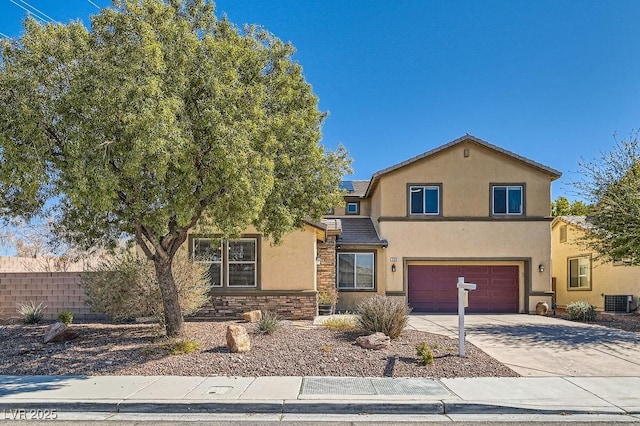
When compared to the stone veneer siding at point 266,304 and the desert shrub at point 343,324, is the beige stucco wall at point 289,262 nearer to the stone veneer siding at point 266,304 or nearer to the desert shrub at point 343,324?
the stone veneer siding at point 266,304

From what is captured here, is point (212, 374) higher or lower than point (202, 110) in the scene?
lower

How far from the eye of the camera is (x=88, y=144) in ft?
27.6

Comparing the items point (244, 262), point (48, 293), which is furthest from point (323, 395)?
point (48, 293)

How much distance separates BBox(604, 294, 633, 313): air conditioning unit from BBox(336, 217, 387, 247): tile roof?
32.2ft

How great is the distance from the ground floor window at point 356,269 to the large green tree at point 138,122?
10646 mm

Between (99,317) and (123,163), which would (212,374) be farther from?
(99,317)

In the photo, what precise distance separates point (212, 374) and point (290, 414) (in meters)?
2.32

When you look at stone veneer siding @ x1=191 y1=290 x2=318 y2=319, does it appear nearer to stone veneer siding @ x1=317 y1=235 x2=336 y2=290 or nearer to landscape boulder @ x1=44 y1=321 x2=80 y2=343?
stone veneer siding @ x1=317 y1=235 x2=336 y2=290

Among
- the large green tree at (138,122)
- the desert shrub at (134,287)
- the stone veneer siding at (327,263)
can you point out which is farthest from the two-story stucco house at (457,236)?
the large green tree at (138,122)

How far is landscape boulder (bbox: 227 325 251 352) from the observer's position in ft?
33.1

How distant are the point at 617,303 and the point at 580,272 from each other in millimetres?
2698

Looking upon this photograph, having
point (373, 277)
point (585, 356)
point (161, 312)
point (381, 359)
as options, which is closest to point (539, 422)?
point (381, 359)

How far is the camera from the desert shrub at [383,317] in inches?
445

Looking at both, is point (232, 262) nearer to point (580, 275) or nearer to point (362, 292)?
point (362, 292)
